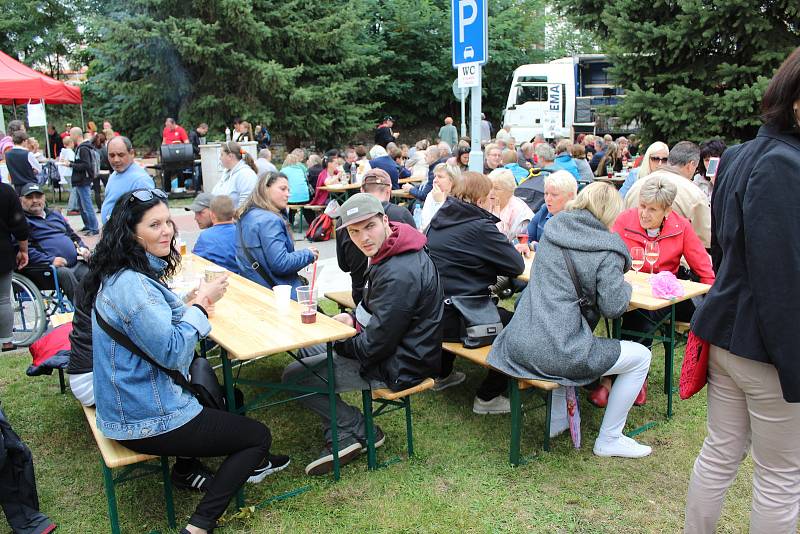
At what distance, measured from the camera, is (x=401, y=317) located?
10.9 ft

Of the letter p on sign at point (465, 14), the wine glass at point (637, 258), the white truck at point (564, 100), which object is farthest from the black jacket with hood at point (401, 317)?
the white truck at point (564, 100)

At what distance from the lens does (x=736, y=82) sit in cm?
942

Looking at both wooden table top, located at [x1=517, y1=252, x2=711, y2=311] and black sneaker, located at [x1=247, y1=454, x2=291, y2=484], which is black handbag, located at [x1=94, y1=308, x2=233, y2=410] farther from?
wooden table top, located at [x1=517, y1=252, x2=711, y2=311]

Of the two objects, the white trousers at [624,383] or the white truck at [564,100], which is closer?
the white trousers at [624,383]

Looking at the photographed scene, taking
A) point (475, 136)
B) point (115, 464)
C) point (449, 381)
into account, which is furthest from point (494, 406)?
point (475, 136)

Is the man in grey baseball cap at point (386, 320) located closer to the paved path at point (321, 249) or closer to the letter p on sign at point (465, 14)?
the paved path at point (321, 249)

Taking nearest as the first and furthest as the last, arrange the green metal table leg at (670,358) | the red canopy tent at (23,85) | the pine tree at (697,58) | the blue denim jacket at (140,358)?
the blue denim jacket at (140,358) → the green metal table leg at (670,358) → the pine tree at (697,58) → the red canopy tent at (23,85)

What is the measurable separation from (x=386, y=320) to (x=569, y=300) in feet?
3.03

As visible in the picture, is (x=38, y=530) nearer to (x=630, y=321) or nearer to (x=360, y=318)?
(x=360, y=318)

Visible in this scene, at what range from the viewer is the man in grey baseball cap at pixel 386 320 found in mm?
3332

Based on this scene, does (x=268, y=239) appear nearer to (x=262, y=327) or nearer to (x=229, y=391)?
(x=262, y=327)

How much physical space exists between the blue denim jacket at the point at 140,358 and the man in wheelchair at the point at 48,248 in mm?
3362

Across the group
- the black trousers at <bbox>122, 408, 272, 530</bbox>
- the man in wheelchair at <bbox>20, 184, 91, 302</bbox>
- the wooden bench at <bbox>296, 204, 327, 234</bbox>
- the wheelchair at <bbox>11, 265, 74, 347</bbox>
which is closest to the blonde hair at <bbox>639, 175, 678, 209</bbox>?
the black trousers at <bbox>122, 408, 272, 530</bbox>

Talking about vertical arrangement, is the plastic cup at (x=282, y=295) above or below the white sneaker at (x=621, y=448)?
above
